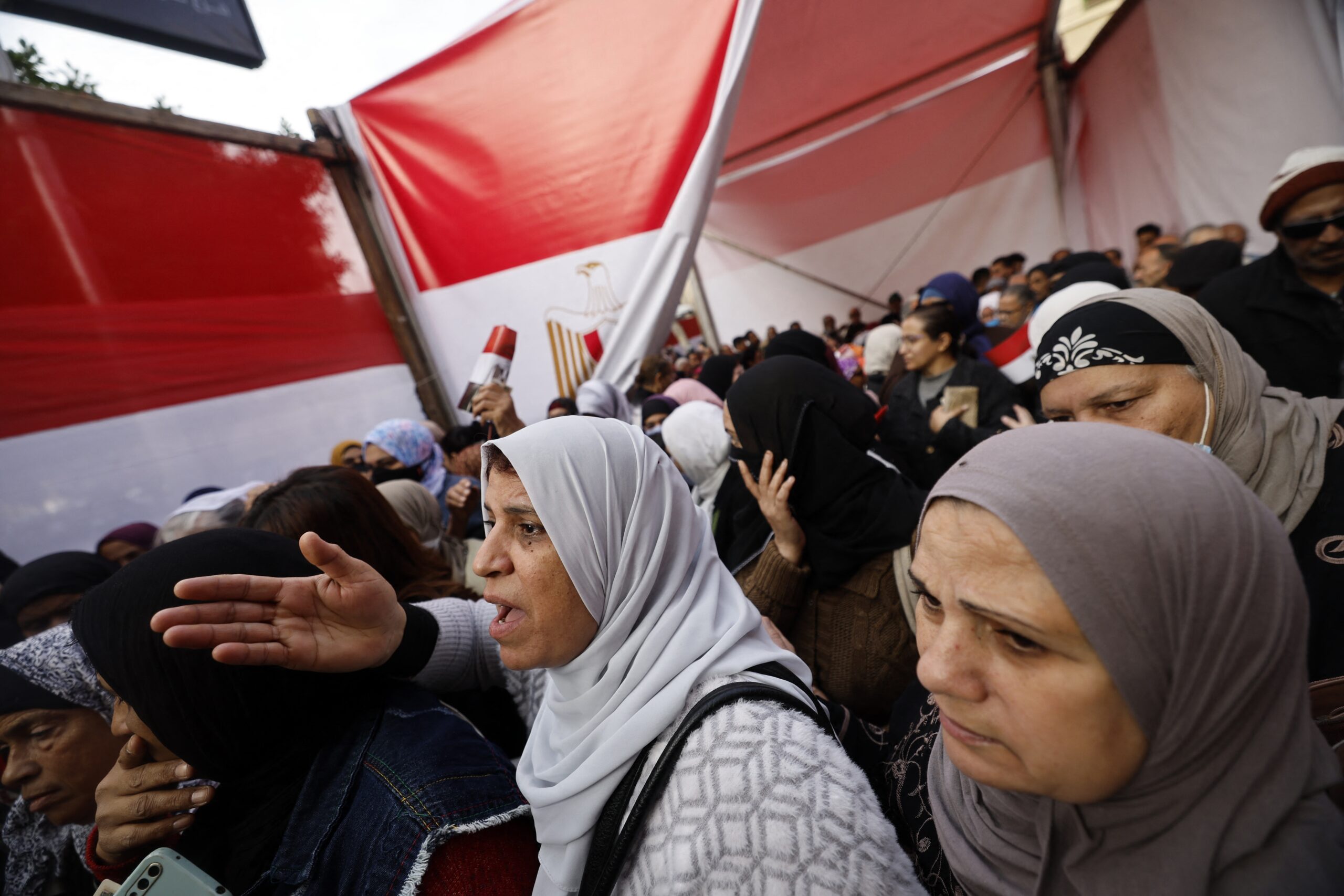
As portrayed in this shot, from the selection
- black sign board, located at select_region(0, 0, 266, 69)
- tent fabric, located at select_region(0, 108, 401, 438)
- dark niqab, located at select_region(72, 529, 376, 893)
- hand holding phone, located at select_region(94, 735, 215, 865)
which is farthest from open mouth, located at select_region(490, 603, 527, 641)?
black sign board, located at select_region(0, 0, 266, 69)

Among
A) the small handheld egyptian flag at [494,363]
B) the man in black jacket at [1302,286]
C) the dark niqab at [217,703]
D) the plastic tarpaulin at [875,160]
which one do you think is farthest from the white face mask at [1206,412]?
the plastic tarpaulin at [875,160]

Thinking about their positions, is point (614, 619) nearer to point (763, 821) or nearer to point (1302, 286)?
point (763, 821)

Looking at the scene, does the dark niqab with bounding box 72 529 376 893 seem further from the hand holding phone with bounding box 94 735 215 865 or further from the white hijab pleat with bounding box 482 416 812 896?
the white hijab pleat with bounding box 482 416 812 896

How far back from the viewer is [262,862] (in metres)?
1.04

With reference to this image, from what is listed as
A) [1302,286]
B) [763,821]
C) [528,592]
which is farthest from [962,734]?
[1302,286]

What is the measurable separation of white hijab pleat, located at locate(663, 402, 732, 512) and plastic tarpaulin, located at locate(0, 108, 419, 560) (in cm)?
278

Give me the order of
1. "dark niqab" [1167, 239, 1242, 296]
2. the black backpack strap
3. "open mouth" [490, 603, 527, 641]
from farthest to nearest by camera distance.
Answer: "dark niqab" [1167, 239, 1242, 296]
"open mouth" [490, 603, 527, 641]
the black backpack strap

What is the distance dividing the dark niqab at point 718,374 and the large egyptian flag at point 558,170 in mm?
1771

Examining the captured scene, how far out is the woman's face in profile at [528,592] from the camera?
112 cm

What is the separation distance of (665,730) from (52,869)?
2389 millimetres

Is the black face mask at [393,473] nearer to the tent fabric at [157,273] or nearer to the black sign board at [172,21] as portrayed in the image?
the tent fabric at [157,273]

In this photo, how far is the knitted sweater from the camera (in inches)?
30.6

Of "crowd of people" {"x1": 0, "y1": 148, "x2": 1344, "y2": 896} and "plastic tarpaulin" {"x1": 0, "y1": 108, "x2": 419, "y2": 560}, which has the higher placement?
"plastic tarpaulin" {"x1": 0, "y1": 108, "x2": 419, "y2": 560}

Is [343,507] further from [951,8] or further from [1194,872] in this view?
[951,8]
